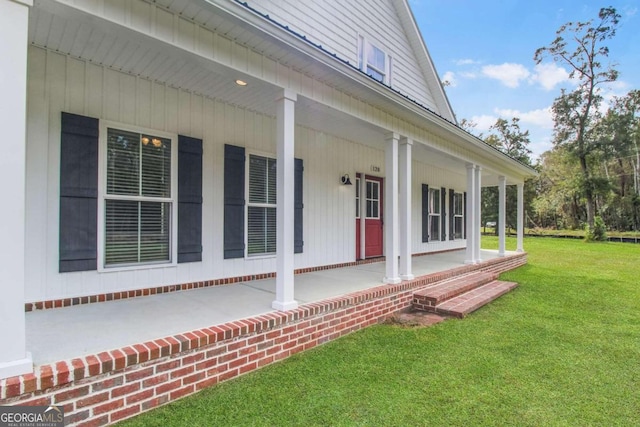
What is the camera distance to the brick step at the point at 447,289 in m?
4.82

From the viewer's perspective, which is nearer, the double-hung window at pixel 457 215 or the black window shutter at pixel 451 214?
the black window shutter at pixel 451 214

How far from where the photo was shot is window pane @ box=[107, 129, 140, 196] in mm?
3635

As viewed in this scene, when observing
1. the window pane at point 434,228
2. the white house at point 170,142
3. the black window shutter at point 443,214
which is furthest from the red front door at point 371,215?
the black window shutter at point 443,214

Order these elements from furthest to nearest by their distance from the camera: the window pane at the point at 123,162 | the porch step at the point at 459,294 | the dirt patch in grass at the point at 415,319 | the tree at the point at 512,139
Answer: the tree at the point at 512,139 → the porch step at the point at 459,294 → the dirt patch in grass at the point at 415,319 → the window pane at the point at 123,162

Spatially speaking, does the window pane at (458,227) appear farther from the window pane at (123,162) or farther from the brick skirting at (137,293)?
the window pane at (123,162)

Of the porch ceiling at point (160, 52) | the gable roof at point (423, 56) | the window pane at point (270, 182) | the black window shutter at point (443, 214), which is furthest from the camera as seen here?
the black window shutter at point (443, 214)

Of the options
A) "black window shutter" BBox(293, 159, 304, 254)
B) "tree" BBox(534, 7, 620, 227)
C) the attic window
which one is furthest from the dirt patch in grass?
"tree" BBox(534, 7, 620, 227)

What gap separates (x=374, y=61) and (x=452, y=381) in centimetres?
656

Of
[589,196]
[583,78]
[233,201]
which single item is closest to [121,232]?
[233,201]

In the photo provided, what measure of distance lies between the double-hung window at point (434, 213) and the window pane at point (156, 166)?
23.9 feet

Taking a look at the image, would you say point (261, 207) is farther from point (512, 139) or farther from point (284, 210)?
point (512, 139)

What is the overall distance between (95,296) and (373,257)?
515 centimetres

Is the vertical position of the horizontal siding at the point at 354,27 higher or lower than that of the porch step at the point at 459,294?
higher

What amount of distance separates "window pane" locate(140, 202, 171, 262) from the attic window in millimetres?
5000
